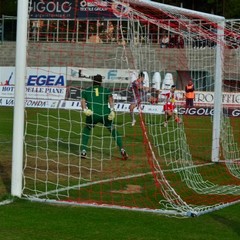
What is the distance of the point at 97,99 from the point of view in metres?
15.9

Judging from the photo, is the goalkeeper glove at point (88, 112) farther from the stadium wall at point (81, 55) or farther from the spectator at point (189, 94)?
the spectator at point (189, 94)

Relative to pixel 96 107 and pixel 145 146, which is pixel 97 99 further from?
pixel 145 146

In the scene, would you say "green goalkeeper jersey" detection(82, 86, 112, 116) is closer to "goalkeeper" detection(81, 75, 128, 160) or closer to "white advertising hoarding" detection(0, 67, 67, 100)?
"goalkeeper" detection(81, 75, 128, 160)

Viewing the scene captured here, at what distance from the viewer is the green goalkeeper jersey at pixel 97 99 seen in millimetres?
15761

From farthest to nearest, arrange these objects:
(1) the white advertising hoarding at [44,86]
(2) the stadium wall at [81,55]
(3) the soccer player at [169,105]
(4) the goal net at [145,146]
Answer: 1. (1) the white advertising hoarding at [44,86]
2. (3) the soccer player at [169,105]
3. (2) the stadium wall at [81,55]
4. (4) the goal net at [145,146]

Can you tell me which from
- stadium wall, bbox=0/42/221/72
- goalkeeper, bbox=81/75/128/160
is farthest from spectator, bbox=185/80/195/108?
goalkeeper, bbox=81/75/128/160

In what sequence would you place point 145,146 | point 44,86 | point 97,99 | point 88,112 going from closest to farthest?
Result: point 88,112, point 97,99, point 145,146, point 44,86

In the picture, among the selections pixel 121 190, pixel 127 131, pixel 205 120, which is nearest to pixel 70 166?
pixel 121 190

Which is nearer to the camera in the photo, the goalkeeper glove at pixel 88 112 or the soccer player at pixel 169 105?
the goalkeeper glove at pixel 88 112

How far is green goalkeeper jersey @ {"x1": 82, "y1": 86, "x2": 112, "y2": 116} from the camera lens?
1576cm

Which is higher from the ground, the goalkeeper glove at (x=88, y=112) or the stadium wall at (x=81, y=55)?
the stadium wall at (x=81, y=55)

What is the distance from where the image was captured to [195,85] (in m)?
29.7

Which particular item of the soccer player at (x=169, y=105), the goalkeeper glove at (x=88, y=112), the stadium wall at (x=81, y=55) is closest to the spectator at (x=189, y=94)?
the stadium wall at (x=81, y=55)

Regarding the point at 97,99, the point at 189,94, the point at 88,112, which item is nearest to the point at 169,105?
the point at 189,94
